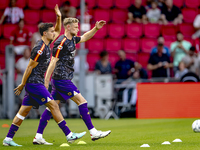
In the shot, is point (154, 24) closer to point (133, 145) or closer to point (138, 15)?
point (138, 15)

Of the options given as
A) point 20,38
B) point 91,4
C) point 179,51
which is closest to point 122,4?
point 91,4

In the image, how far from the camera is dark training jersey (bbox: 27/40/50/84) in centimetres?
648

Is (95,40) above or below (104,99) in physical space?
above

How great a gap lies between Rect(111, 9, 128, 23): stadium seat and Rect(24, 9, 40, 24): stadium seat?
3.20 meters

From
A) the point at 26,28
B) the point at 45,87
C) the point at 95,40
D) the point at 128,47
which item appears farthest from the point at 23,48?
the point at 45,87

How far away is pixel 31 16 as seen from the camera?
16797 millimetres

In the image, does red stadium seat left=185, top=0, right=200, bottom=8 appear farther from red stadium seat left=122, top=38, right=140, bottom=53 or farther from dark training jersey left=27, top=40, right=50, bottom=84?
dark training jersey left=27, top=40, right=50, bottom=84

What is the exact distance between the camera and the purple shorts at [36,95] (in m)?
6.47

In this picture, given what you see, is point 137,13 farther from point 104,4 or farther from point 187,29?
point 187,29

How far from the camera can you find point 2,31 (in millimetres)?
16234

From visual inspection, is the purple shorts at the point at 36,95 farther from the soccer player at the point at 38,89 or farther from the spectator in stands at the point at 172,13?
the spectator in stands at the point at 172,13

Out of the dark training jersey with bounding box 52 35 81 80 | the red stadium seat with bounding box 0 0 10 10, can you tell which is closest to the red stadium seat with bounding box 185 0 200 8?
the red stadium seat with bounding box 0 0 10 10

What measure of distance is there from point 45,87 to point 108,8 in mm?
11100

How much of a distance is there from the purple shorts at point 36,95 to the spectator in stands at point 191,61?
27.0 ft
